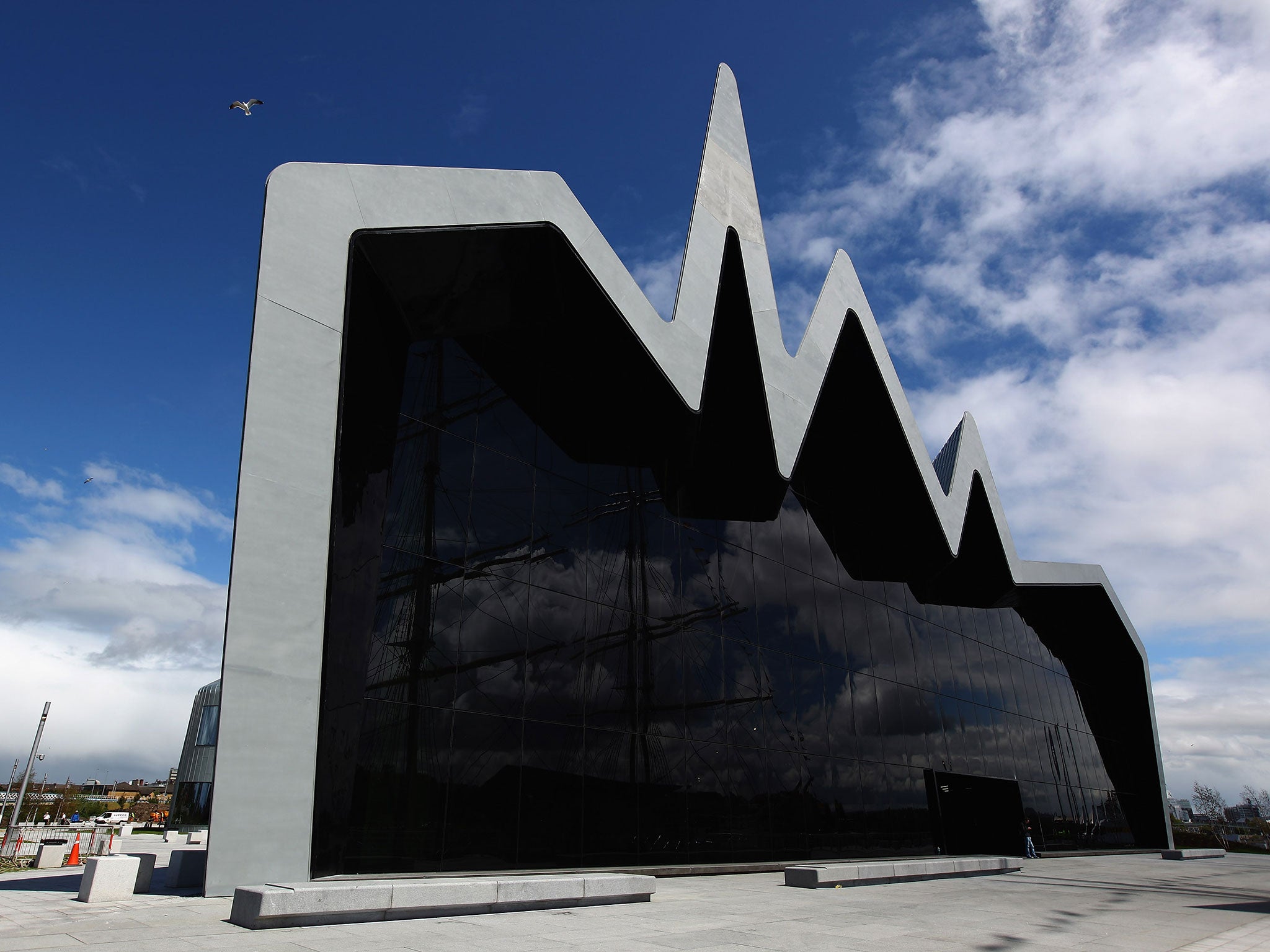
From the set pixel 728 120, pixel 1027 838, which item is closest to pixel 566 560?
pixel 728 120

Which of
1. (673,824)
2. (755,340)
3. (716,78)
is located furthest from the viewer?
(716,78)

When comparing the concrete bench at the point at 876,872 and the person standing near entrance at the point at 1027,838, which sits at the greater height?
the concrete bench at the point at 876,872

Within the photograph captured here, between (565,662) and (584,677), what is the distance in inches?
22.9

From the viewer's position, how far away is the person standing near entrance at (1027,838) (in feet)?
88.8

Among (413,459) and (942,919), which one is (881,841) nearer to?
(942,919)

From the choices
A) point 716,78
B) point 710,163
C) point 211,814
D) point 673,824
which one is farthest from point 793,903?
point 716,78

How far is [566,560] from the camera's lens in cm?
1548

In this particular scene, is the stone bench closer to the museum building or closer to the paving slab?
the paving slab

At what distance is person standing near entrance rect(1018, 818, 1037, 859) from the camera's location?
27.1m

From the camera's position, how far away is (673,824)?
1627cm

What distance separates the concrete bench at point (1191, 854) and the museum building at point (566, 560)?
8.30 metres

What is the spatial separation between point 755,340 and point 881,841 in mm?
13904

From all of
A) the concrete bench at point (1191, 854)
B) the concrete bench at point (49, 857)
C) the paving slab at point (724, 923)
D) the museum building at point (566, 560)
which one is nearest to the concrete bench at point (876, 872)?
the paving slab at point (724, 923)

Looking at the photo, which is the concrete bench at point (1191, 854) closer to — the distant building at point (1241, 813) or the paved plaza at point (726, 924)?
the paved plaza at point (726, 924)
